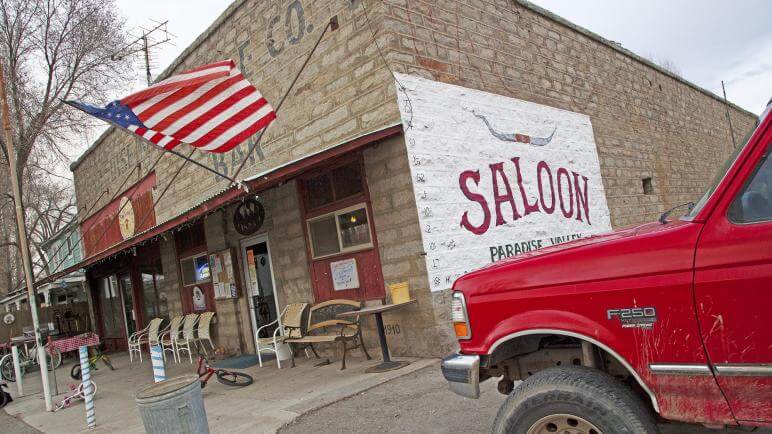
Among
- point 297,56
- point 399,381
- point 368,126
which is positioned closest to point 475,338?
point 399,381

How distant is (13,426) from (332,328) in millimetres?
4768

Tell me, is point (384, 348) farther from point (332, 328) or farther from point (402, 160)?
point (402, 160)

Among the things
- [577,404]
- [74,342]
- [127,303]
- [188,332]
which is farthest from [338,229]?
[127,303]

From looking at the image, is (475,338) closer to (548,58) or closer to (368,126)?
(368,126)

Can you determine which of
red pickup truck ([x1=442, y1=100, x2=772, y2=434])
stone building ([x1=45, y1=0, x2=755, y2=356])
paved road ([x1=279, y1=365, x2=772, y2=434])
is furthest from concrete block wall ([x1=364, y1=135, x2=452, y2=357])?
red pickup truck ([x1=442, y1=100, x2=772, y2=434])

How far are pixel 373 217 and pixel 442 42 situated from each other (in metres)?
2.79

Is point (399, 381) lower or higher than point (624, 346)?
lower

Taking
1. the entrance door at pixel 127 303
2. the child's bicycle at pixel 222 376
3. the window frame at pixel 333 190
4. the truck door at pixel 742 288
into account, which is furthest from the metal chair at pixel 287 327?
the entrance door at pixel 127 303

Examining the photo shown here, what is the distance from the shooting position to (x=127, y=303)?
16781 millimetres

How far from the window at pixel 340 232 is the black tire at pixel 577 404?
504 cm

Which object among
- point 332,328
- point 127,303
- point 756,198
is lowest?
point 332,328

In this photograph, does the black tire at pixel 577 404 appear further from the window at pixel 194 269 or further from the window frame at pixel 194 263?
the window at pixel 194 269

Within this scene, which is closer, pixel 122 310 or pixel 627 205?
pixel 627 205

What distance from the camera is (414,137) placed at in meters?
7.23
